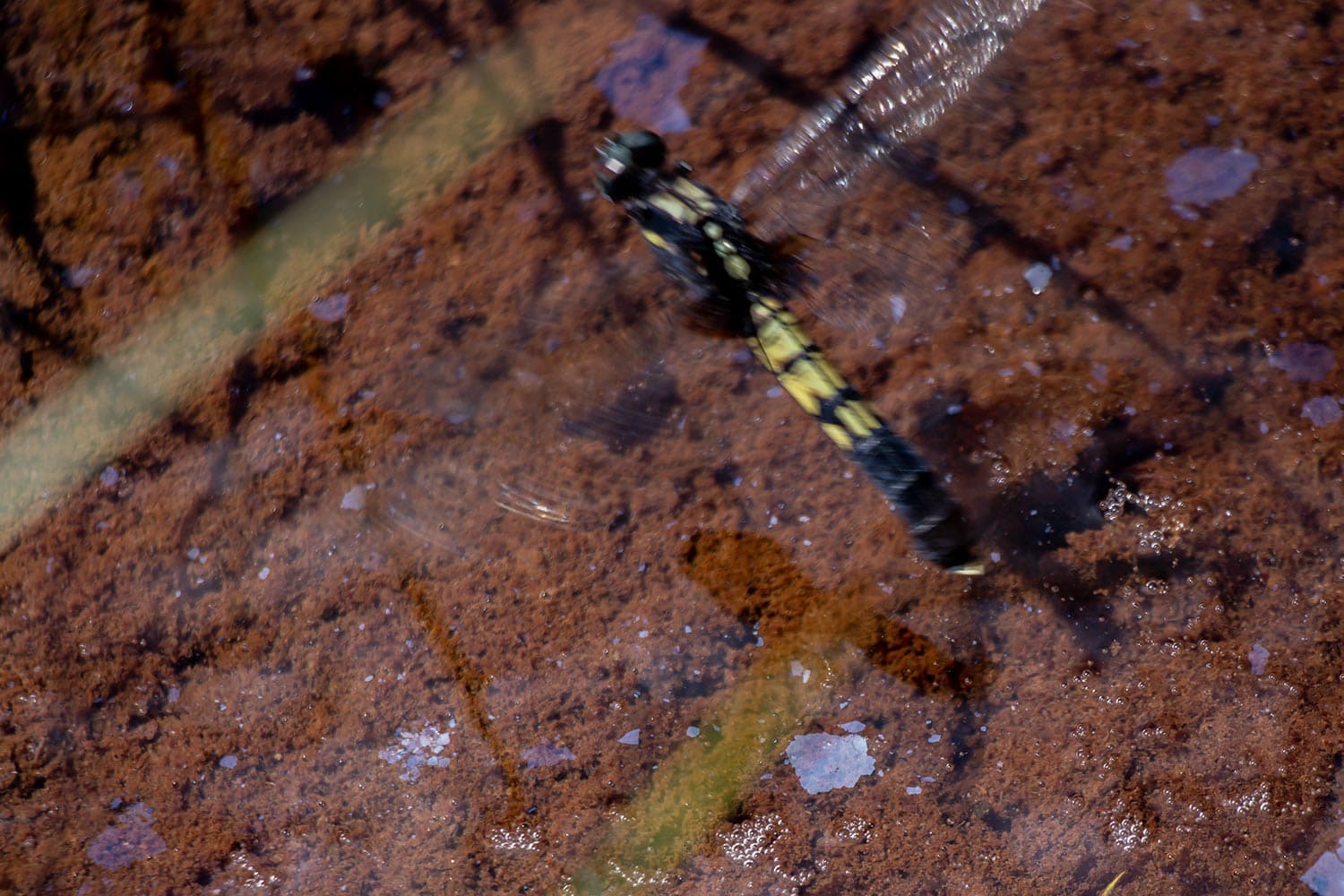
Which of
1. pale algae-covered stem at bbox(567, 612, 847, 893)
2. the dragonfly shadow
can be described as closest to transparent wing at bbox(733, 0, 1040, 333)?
the dragonfly shadow

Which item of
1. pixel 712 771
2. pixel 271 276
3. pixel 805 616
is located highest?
pixel 271 276

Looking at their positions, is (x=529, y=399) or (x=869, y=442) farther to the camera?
(x=529, y=399)

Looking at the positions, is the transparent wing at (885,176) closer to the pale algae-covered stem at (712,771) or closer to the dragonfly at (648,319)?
the dragonfly at (648,319)

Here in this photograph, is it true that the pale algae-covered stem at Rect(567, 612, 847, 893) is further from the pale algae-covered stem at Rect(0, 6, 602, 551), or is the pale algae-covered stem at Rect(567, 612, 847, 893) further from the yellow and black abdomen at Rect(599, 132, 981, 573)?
the pale algae-covered stem at Rect(0, 6, 602, 551)

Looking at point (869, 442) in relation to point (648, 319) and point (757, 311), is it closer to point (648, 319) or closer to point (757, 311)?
point (757, 311)

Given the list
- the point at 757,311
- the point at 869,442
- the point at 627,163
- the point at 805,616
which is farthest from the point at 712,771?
the point at 627,163

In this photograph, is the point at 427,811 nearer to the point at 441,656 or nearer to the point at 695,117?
the point at 441,656

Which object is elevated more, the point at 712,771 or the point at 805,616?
the point at 805,616
